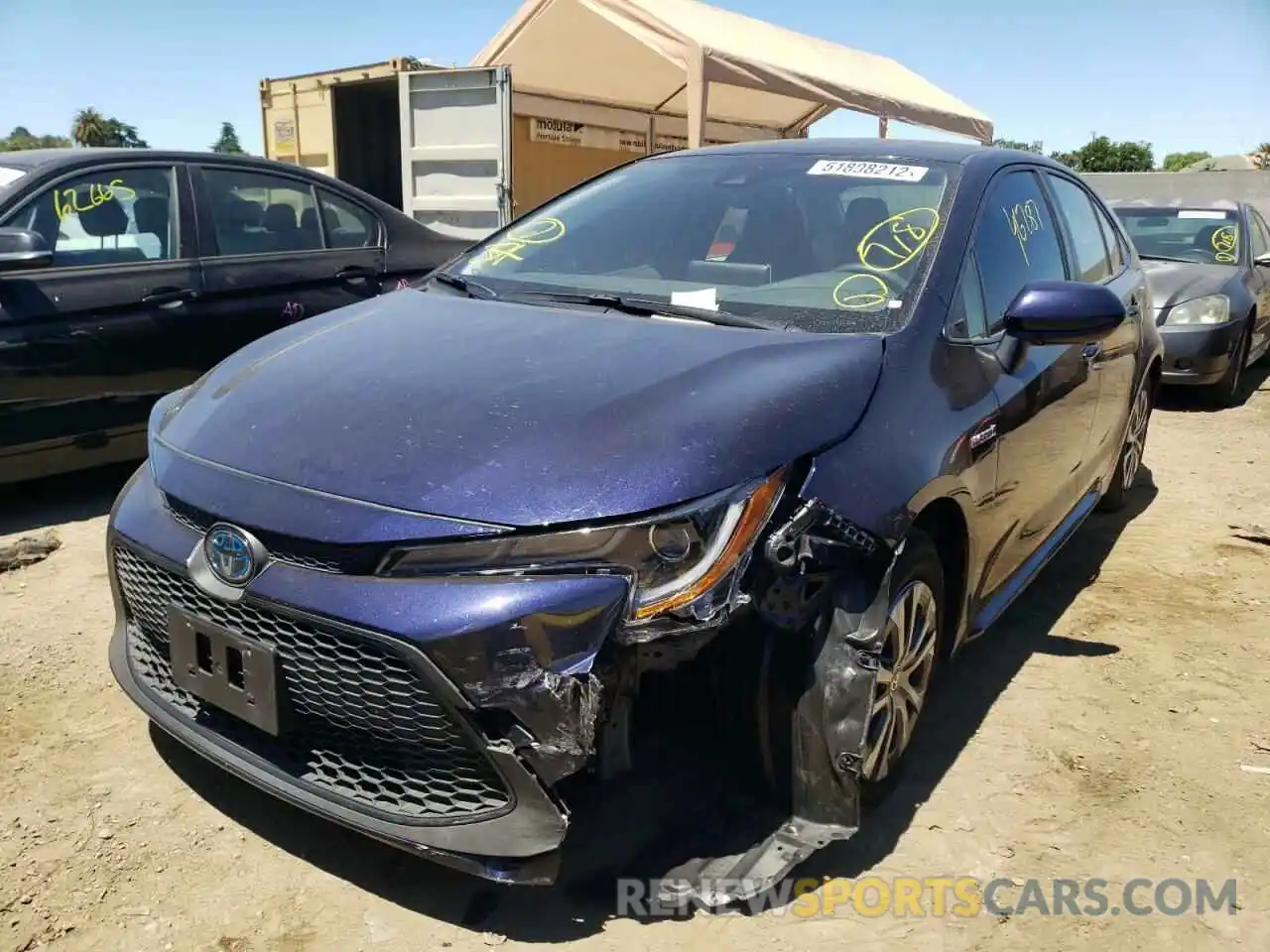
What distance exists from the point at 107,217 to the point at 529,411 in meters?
3.24

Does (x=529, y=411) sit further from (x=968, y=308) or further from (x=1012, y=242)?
→ (x=1012, y=242)

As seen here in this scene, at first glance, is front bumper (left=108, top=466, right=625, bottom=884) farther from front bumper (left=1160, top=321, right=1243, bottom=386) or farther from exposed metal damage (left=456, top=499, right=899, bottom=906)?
front bumper (left=1160, top=321, right=1243, bottom=386)

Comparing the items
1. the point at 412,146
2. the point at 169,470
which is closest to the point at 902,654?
the point at 169,470

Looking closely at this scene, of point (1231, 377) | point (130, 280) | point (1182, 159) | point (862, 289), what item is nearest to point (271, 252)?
point (130, 280)

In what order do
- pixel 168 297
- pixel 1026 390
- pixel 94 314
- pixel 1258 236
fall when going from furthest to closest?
1. pixel 1258 236
2. pixel 168 297
3. pixel 94 314
4. pixel 1026 390

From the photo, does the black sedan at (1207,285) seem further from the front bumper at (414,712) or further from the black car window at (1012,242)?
the front bumper at (414,712)

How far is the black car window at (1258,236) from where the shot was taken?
8.06 m

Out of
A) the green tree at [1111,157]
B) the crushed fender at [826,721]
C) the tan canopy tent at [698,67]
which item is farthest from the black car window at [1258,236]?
the green tree at [1111,157]

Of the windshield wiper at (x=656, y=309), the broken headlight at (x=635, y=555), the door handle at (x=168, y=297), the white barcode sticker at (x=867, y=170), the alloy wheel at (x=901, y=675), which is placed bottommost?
the alloy wheel at (x=901, y=675)

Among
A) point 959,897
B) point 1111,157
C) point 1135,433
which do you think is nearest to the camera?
point 959,897

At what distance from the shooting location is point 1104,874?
7.53 feet

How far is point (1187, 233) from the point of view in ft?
26.8

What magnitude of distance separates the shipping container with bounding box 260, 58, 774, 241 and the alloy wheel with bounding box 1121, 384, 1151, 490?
3546 mm

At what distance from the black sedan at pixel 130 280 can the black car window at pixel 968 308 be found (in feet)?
10.8
